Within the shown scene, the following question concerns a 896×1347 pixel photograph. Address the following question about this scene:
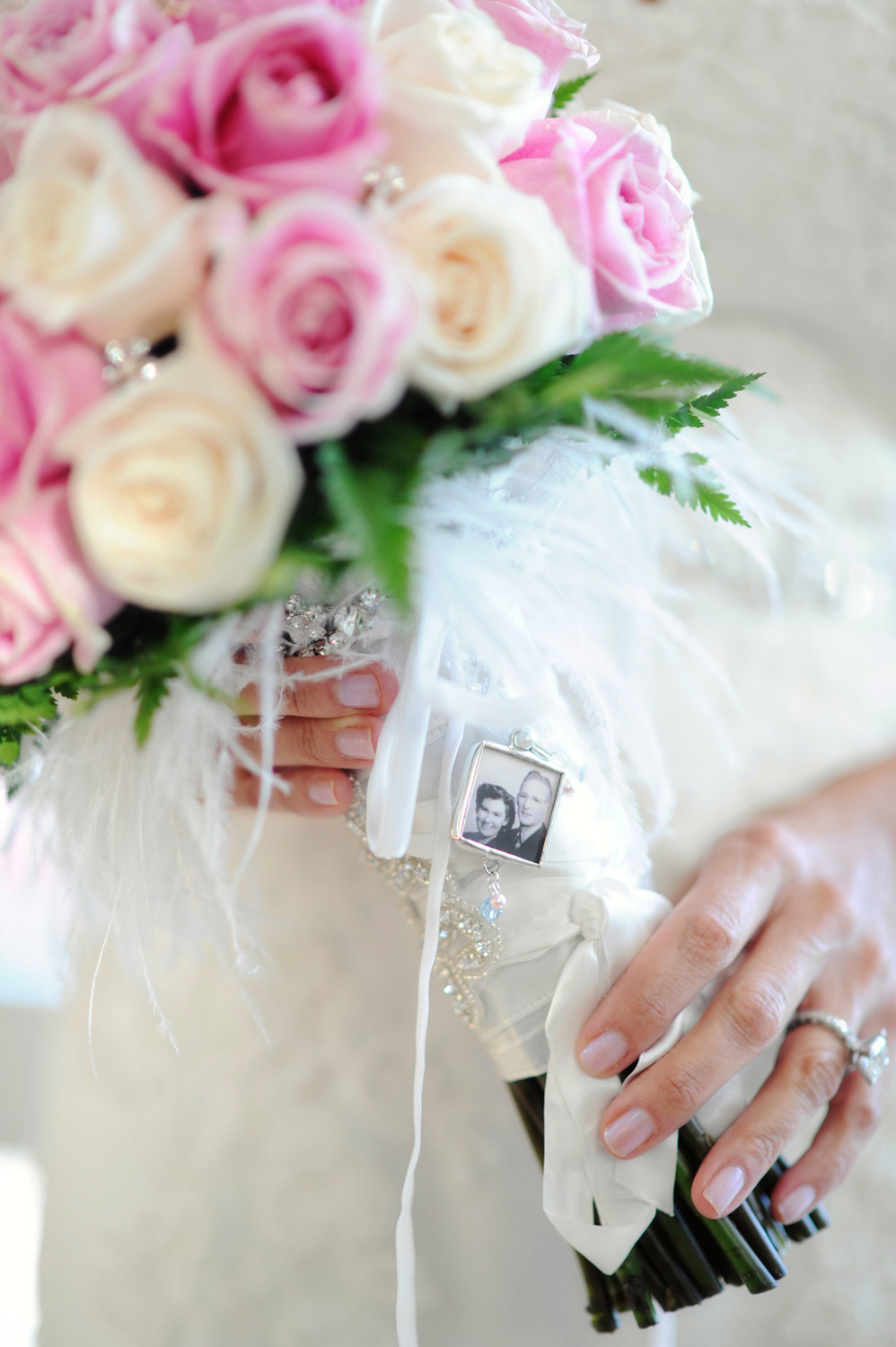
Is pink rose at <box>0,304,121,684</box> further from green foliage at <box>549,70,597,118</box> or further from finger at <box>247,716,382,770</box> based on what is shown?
green foliage at <box>549,70,597,118</box>

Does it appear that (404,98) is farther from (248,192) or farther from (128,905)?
(128,905)

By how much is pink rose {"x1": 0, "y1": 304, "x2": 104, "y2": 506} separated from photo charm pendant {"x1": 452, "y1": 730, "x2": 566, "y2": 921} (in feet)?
0.97

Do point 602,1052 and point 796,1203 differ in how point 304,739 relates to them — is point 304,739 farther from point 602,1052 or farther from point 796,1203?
point 796,1203

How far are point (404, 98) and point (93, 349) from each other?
0.16 metres

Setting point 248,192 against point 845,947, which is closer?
point 248,192

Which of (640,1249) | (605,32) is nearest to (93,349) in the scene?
(640,1249)

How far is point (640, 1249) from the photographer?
2.00ft

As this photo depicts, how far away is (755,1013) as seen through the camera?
60 centimetres

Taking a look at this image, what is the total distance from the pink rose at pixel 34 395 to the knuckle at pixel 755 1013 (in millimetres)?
543

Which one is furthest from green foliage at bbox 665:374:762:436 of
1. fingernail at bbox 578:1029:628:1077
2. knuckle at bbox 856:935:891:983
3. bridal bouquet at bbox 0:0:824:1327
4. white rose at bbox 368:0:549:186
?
knuckle at bbox 856:935:891:983

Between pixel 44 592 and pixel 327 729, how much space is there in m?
0.28

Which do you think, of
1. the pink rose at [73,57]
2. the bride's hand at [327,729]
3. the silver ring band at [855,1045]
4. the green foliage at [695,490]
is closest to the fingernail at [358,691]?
the bride's hand at [327,729]

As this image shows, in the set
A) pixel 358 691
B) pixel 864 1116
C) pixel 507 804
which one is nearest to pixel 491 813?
pixel 507 804

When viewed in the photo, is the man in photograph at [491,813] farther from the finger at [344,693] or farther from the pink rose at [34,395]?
the pink rose at [34,395]
